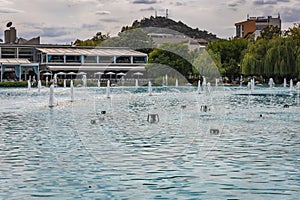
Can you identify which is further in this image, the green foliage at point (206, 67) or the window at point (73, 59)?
the window at point (73, 59)

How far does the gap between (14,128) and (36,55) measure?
6797 cm

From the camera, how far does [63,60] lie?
76250 mm

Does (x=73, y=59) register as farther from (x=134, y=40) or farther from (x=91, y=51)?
(x=134, y=40)

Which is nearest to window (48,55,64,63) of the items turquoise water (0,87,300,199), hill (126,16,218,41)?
hill (126,16,218,41)

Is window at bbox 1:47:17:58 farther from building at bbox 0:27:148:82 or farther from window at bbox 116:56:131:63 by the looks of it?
window at bbox 116:56:131:63

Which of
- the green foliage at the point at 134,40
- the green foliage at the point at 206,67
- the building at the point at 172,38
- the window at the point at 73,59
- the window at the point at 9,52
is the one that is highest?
the building at the point at 172,38

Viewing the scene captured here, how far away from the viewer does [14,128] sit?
14.8 metres

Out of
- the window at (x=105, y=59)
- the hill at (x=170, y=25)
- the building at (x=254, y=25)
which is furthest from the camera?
the building at (x=254, y=25)

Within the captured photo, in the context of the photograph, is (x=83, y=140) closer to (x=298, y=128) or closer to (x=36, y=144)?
(x=36, y=144)

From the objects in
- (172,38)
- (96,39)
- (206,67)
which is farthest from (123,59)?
(172,38)

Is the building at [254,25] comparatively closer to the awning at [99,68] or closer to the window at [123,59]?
the window at [123,59]

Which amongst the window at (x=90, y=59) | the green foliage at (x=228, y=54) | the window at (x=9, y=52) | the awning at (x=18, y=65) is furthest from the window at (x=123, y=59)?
the window at (x=9, y=52)

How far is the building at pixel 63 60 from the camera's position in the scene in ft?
242

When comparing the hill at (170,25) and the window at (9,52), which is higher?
the hill at (170,25)
